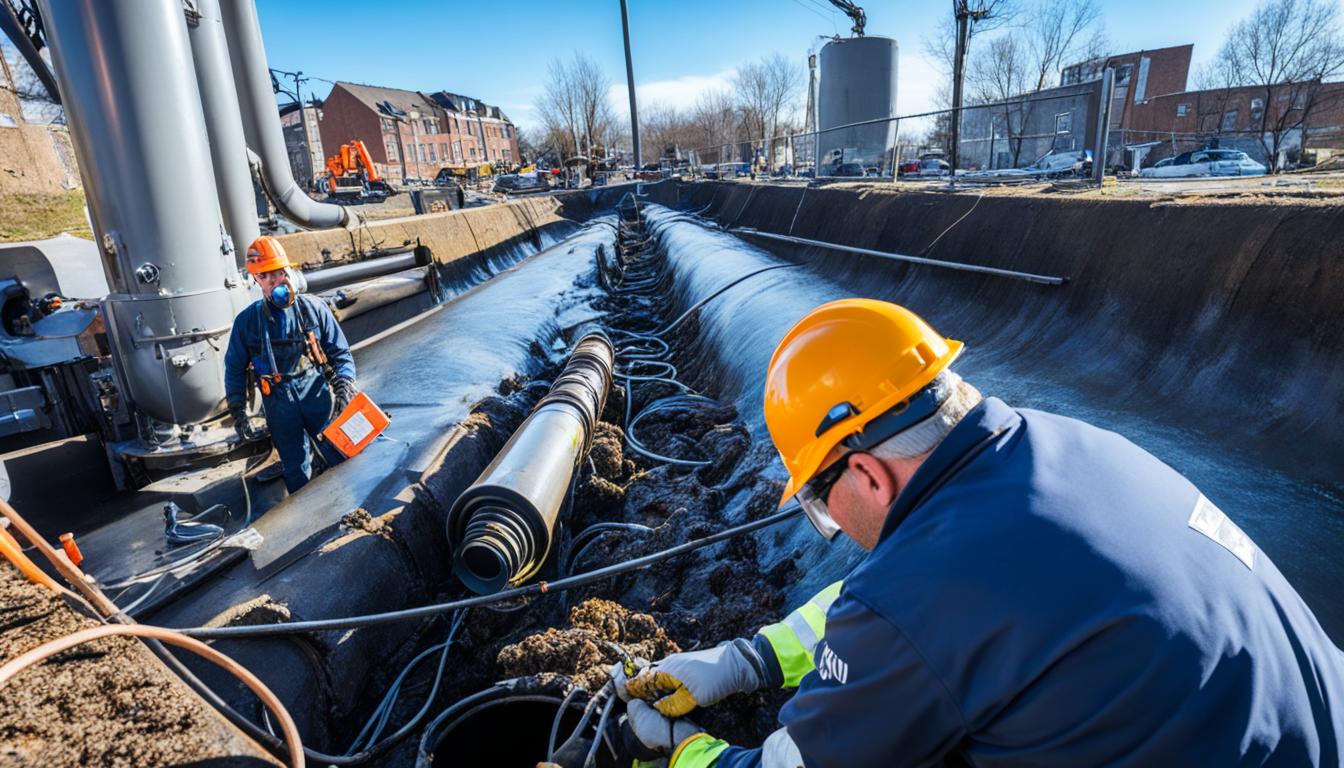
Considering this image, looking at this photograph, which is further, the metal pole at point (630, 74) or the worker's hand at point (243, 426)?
the metal pole at point (630, 74)

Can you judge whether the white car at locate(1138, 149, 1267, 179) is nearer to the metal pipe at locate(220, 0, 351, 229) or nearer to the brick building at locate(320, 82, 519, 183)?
the metal pipe at locate(220, 0, 351, 229)

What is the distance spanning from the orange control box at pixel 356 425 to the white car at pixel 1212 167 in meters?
21.9

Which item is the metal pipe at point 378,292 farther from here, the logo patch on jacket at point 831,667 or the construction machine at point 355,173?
the construction machine at point 355,173

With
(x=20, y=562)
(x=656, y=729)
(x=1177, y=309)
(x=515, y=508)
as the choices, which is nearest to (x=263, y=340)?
(x=515, y=508)

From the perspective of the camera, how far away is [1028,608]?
1.17 m

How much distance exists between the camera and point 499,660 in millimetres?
2957

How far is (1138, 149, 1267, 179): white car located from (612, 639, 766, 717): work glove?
2215 centimetres

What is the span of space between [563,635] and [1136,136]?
43.9 meters

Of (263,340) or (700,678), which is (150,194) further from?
(700,678)

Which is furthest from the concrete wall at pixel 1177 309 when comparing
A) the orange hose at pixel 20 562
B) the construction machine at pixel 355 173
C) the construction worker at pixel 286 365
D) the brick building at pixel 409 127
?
the brick building at pixel 409 127

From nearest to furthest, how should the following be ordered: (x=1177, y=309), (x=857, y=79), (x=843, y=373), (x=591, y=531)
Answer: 1. (x=843, y=373)
2. (x=1177, y=309)
3. (x=591, y=531)
4. (x=857, y=79)

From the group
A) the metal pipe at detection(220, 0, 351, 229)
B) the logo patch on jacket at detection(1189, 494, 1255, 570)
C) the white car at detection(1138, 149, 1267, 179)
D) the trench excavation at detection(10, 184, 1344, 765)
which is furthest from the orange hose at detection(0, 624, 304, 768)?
the white car at detection(1138, 149, 1267, 179)

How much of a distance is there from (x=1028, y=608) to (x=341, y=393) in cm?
439

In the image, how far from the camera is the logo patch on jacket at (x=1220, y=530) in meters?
1.29
